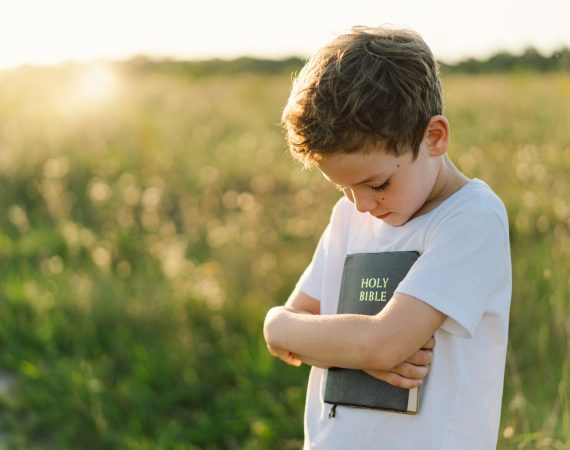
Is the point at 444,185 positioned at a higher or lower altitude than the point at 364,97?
lower

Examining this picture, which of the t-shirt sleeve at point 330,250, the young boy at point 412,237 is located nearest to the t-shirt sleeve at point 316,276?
the t-shirt sleeve at point 330,250

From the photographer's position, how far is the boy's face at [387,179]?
173cm

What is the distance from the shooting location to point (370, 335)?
69.6 inches

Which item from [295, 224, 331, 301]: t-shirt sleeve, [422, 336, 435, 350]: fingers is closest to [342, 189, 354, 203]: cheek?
[295, 224, 331, 301]: t-shirt sleeve

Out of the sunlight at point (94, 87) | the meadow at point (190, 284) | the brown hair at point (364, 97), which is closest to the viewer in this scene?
the brown hair at point (364, 97)

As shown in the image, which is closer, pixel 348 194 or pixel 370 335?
pixel 370 335

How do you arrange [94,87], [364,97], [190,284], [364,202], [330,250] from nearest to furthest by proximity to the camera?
1. [364,97]
2. [364,202]
3. [330,250]
4. [190,284]
5. [94,87]

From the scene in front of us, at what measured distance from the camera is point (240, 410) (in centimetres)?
399

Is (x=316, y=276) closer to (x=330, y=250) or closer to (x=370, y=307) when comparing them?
(x=330, y=250)

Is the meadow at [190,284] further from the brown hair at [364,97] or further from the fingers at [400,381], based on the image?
the brown hair at [364,97]

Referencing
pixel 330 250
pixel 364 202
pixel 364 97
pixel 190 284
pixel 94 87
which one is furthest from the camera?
pixel 94 87

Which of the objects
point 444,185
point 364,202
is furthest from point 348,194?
point 444,185

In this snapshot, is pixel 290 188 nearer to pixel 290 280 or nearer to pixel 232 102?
pixel 290 280

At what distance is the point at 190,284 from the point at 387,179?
10.8 ft
